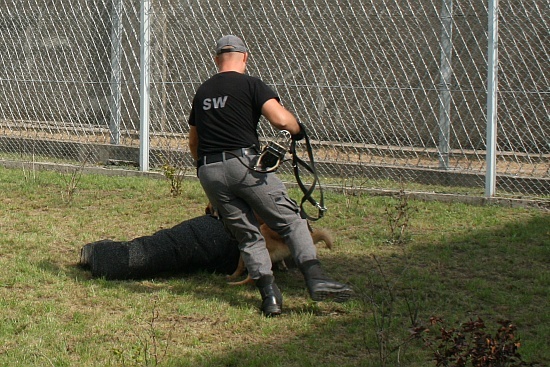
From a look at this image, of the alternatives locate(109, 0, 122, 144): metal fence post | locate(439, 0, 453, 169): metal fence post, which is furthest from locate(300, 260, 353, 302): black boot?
locate(109, 0, 122, 144): metal fence post

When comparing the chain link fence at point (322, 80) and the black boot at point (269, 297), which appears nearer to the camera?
the black boot at point (269, 297)

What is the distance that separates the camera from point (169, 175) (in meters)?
8.90

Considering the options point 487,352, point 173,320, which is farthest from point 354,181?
point 487,352

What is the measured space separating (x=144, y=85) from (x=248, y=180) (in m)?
5.15

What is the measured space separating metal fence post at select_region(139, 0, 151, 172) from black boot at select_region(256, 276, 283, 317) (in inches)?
201

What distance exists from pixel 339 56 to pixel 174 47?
2.17 metres

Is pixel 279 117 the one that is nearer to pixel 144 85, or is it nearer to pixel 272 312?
Result: pixel 272 312

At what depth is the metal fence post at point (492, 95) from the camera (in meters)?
8.27

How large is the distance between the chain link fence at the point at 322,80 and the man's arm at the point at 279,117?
11.7 feet

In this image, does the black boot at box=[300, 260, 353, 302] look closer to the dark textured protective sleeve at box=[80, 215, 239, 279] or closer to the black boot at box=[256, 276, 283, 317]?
the black boot at box=[256, 276, 283, 317]

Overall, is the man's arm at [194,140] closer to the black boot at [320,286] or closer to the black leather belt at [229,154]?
the black leather belt at [229,154]

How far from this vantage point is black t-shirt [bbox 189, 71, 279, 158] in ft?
17.8

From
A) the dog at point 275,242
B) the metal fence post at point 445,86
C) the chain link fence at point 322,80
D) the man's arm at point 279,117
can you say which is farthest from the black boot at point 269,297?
the metal fence post at point 445,86

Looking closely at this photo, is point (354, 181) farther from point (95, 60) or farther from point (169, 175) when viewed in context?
point (95, 60)
